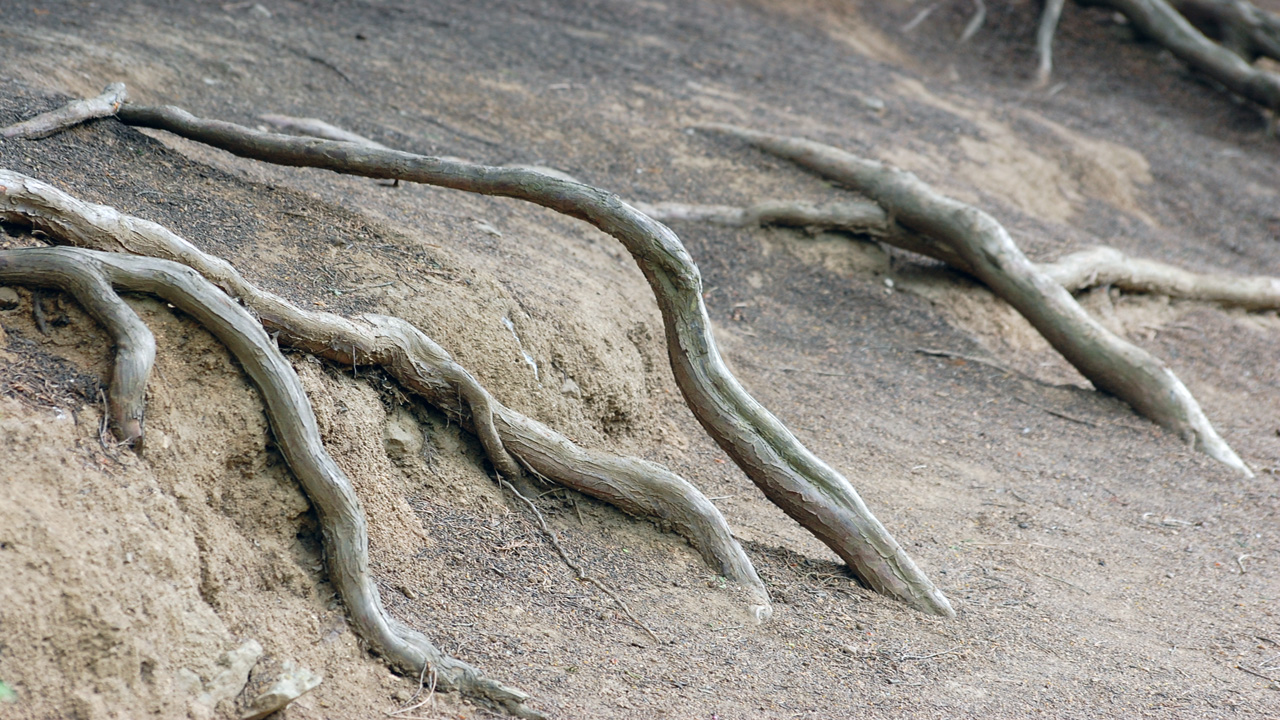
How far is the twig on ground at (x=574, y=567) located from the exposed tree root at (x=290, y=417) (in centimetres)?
67

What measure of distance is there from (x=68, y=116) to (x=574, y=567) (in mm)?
2949

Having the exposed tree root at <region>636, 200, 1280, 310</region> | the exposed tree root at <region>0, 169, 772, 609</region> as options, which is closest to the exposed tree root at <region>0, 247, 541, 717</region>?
the exposed tree root at <region>0, 169, 772, 609</region>

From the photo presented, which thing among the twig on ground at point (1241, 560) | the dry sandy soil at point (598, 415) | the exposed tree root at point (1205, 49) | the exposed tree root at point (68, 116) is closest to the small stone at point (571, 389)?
the dry sandy soil at point (598, 415)

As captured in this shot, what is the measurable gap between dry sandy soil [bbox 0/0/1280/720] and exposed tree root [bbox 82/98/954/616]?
17 centimetres

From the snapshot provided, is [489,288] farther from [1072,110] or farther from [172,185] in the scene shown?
[1072,110]

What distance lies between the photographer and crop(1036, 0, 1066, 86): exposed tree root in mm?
12358

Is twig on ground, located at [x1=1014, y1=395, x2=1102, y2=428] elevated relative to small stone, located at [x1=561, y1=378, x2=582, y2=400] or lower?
lower

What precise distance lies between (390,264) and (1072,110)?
9.90 meters

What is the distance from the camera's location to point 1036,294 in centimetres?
686

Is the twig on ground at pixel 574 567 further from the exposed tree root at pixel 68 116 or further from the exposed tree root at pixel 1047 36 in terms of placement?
the exposed tree root at pixel 1047 36

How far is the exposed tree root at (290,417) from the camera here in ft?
9.31

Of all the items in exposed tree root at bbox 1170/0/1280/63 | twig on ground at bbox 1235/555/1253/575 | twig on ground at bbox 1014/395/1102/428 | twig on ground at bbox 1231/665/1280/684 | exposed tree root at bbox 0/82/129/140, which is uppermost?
exposed tree root at bbox 1170/0/1280/63

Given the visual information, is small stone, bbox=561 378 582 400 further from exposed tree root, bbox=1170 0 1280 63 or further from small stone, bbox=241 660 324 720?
exposed tree root, bbox=1170 0 1280 63

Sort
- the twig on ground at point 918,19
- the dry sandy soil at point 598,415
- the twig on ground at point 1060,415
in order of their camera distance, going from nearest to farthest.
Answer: the dry sandy soil at point 598,415 < the twig on ground at point 1060,415 < the twig on ground at point 918,19
